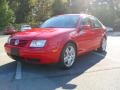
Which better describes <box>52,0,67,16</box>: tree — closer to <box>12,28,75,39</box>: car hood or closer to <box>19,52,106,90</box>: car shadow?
<box>19,52,106,90</box>: car shadow

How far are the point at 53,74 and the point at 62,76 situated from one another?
0.30 metres

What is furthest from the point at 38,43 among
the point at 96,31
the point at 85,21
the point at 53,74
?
the point at 96,31

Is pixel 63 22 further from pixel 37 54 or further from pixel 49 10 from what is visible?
pixel 49 10

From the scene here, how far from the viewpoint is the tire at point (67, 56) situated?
26.5 feet

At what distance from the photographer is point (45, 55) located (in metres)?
7.63

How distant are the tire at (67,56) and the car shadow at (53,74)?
5.9 inches

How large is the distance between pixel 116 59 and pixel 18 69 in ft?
11.3

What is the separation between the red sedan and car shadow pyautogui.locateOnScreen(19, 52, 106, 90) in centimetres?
29

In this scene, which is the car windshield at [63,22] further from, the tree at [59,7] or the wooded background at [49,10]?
the tree at [59,7]

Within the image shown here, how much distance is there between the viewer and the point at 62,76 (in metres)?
7.62

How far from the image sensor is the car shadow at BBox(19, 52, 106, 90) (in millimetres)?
6891

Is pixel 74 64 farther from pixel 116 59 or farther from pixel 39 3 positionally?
pixel 39 3

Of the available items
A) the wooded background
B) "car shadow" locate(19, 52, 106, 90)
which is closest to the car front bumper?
"car shadow" locate(19, 52, 106, 90)

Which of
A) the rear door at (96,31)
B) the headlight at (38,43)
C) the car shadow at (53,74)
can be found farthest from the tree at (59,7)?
the headlight at (38,43)
